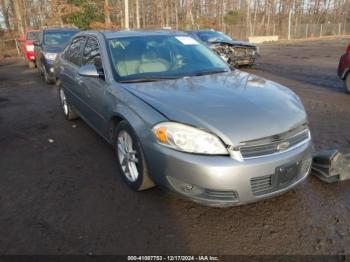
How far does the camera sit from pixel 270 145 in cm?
262

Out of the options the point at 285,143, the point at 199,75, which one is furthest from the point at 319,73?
the point at 285,143

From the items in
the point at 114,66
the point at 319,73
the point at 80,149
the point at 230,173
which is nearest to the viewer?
the point at 230,173

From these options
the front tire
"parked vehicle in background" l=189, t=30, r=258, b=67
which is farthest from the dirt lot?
"parked vehicle in background" l=189, t=30, r=258, b=67

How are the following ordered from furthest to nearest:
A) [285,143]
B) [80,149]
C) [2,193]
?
[80,149] < [2,193] < [285,143]

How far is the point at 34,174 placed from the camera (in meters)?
3.87

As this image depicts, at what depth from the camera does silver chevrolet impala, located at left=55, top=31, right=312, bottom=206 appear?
99.8 inches

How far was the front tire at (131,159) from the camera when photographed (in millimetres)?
3064

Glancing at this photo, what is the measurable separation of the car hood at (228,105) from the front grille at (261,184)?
336 mm

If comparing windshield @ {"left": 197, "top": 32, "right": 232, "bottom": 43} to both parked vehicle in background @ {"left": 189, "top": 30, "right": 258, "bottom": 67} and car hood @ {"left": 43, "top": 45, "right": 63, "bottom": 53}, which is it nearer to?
parked vehicle in background @ {"left": 189, "top": 30, "right": 258, "bottom": 67}

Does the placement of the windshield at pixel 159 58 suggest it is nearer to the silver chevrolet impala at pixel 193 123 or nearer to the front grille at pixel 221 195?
the silver chevrolet impala at pixel 193 123

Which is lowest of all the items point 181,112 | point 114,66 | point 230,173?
point 230,173

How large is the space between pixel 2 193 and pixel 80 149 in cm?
134

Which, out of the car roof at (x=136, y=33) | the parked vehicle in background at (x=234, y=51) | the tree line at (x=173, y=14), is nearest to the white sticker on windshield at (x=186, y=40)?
the car roof at (x=136, y=33)

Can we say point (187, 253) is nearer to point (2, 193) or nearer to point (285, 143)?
point (285, 143)
